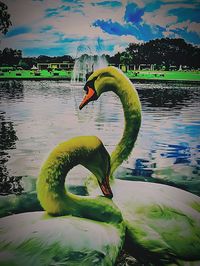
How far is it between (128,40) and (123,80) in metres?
0.31

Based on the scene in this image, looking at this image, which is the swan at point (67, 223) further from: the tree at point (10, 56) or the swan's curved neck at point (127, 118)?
the tree at point (10, 56)

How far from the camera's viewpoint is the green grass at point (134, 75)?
7.68ft

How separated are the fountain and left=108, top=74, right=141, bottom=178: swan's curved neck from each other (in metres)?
0.19

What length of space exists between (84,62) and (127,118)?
46 cm

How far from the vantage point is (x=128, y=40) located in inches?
91.9

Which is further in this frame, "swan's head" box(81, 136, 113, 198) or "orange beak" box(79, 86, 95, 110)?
"orange beak" box(79, 86, 95, 110)

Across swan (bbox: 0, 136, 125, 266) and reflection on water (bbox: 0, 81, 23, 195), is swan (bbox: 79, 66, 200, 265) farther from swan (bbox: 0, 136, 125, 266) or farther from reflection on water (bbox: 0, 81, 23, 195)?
reflection on water (bbox: 0, 81, 23, 195)

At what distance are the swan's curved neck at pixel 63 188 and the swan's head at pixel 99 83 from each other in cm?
32

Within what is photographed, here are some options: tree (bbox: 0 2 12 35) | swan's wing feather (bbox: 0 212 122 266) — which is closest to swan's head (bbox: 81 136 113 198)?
swan's wing feather (bbox: 0 212 122 266)

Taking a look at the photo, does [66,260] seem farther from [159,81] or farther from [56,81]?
[159,81]

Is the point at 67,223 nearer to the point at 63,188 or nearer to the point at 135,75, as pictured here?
the point at 63,188

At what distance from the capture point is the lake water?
Answer: 2215mm

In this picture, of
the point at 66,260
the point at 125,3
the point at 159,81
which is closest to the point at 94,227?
the point at 66,260

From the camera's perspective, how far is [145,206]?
7.22 ft
